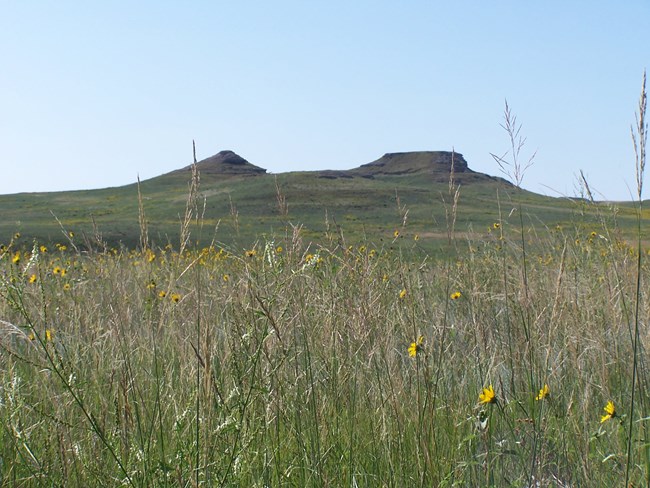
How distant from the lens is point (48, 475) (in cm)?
187

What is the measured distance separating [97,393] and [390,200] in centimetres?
4684

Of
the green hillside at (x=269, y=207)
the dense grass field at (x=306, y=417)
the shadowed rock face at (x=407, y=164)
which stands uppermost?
the shadowed rock face at (x=407, y=164)

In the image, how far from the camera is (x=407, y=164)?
93.4 metres

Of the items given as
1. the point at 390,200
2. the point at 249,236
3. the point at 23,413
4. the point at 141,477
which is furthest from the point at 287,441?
the point at 390,200

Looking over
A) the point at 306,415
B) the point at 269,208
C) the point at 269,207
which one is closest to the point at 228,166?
the point at 269,208

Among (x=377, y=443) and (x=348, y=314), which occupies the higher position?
(x=348, y=314)

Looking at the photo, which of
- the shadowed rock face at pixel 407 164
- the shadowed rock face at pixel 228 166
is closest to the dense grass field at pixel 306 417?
the shadowed rock face at pixel 228 166

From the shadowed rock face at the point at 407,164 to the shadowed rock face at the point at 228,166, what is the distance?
490 inches

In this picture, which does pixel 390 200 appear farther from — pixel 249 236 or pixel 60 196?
pixel 60 196

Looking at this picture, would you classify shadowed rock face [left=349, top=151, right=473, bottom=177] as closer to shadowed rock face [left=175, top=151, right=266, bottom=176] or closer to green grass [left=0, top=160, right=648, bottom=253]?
shadowed rock face [left=175, top=151, right=266, bottom=176]

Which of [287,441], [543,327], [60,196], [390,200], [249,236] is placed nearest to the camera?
[287,441]

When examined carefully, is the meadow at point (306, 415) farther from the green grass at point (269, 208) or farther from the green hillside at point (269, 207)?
the green grass at point (269, 208)

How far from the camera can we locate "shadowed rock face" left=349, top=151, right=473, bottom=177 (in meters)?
88.0

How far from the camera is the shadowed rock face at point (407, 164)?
88000 millimetres
